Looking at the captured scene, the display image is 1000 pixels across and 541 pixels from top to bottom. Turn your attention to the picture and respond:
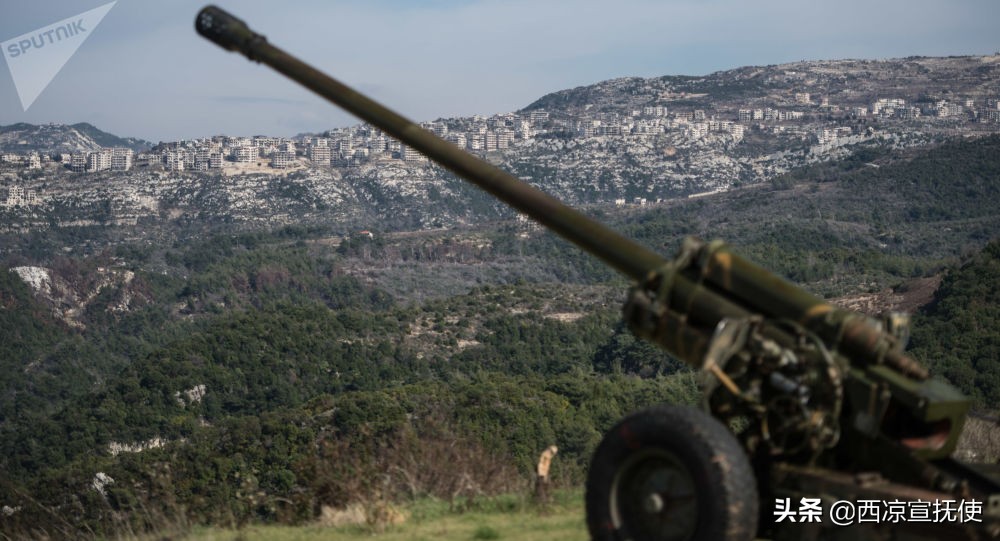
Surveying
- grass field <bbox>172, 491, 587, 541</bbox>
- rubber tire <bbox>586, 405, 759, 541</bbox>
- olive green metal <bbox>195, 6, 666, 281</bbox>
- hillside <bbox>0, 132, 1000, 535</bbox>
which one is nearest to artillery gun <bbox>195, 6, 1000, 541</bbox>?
rubber tire <bbox>586, 405, 759, 541</bbox>

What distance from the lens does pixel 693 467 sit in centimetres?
619

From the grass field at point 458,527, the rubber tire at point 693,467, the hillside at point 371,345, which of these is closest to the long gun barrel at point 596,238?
the rubber tire at point 693,467

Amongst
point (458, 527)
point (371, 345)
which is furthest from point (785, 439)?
point (371, 345)

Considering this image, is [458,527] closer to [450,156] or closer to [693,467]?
[450,156]

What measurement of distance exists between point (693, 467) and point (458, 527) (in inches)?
121

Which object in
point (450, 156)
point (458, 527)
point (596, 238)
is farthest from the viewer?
point (458, 527)

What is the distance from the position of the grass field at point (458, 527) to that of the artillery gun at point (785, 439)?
6.01 feet

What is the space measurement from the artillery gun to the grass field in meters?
1.83

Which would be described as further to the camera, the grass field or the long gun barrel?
the grass field

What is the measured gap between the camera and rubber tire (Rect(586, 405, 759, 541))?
20.0 ft

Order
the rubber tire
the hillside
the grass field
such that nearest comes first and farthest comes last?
the rubber tire
the grass field
the hillside

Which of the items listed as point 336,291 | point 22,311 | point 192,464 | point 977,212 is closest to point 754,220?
point 977,212

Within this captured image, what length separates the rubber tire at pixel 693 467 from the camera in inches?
240

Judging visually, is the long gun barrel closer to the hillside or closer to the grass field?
the grass field
